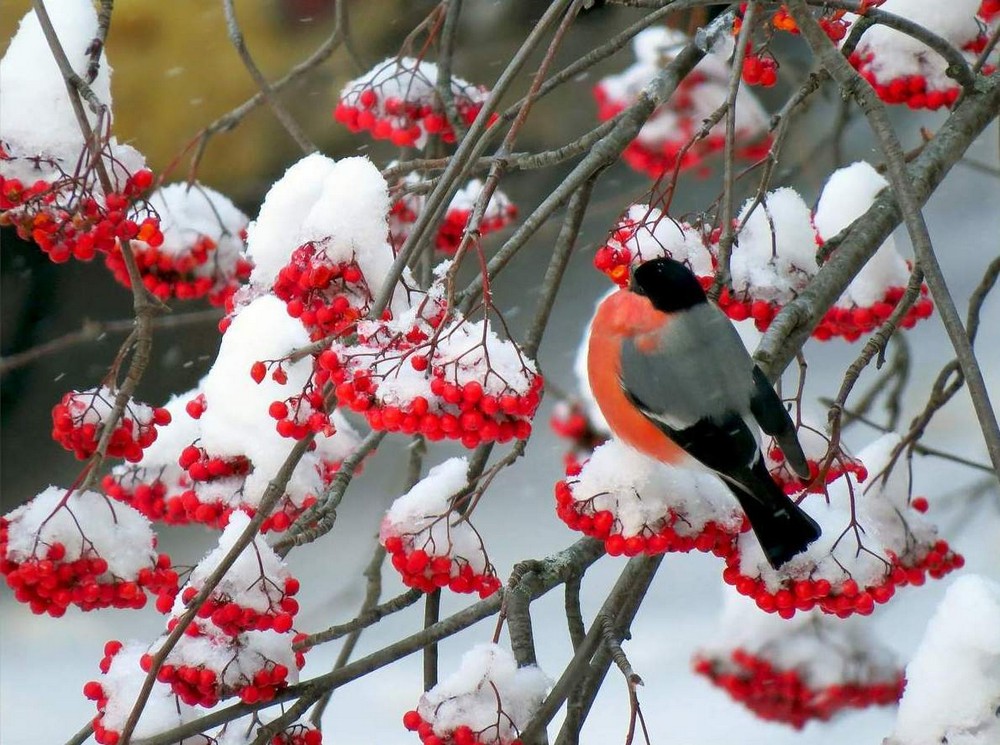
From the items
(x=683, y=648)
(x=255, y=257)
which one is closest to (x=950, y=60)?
(x=255, y=257)

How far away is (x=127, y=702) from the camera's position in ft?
4.46

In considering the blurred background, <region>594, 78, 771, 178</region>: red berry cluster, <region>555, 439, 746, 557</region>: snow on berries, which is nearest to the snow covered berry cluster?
<region>555, 439, 746, 557</region>: snow on berries

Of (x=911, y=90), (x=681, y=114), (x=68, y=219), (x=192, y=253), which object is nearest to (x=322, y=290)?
(x=68, y=219)

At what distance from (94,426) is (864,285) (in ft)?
4.14

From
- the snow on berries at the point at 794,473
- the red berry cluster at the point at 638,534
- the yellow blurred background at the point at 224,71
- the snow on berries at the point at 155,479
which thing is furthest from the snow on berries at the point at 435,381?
the yellow blurred background at the point at 224,71

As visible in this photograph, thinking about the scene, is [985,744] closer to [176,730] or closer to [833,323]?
[833,323]

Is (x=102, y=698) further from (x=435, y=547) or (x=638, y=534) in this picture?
(x=638, y=534)

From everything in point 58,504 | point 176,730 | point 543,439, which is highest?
point 543,439

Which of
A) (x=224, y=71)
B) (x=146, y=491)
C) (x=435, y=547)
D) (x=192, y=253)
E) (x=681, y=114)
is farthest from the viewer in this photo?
(x=224, y=71)

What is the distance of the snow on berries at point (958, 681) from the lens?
142 cm

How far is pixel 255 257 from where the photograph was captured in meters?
1.47

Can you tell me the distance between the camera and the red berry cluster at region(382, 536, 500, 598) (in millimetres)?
1454

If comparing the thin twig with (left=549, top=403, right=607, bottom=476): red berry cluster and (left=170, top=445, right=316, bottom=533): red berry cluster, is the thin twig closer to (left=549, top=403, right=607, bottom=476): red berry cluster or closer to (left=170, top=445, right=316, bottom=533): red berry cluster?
(left=170, top=445, right=316, bottom=533): red berry cluster

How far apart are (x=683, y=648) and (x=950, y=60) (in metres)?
1.98
